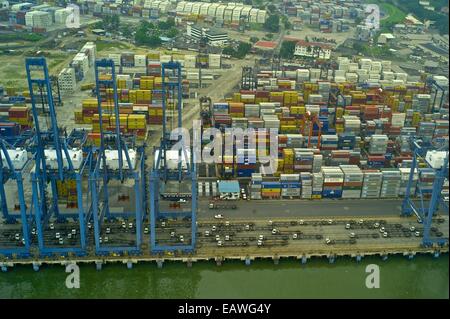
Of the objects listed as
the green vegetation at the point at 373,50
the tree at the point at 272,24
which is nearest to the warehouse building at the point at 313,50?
the green vegetation at the point at 373,50

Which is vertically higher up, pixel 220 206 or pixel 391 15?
pixel 391 15

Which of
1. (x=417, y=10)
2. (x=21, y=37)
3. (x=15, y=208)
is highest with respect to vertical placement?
(x=417, y=10)

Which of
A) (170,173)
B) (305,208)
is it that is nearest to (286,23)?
(305,208)

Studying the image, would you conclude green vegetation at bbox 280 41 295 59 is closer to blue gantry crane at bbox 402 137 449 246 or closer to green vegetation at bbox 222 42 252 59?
green vegetation at bbox 222 42 252 59

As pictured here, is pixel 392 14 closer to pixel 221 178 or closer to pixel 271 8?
pixel 271 8
